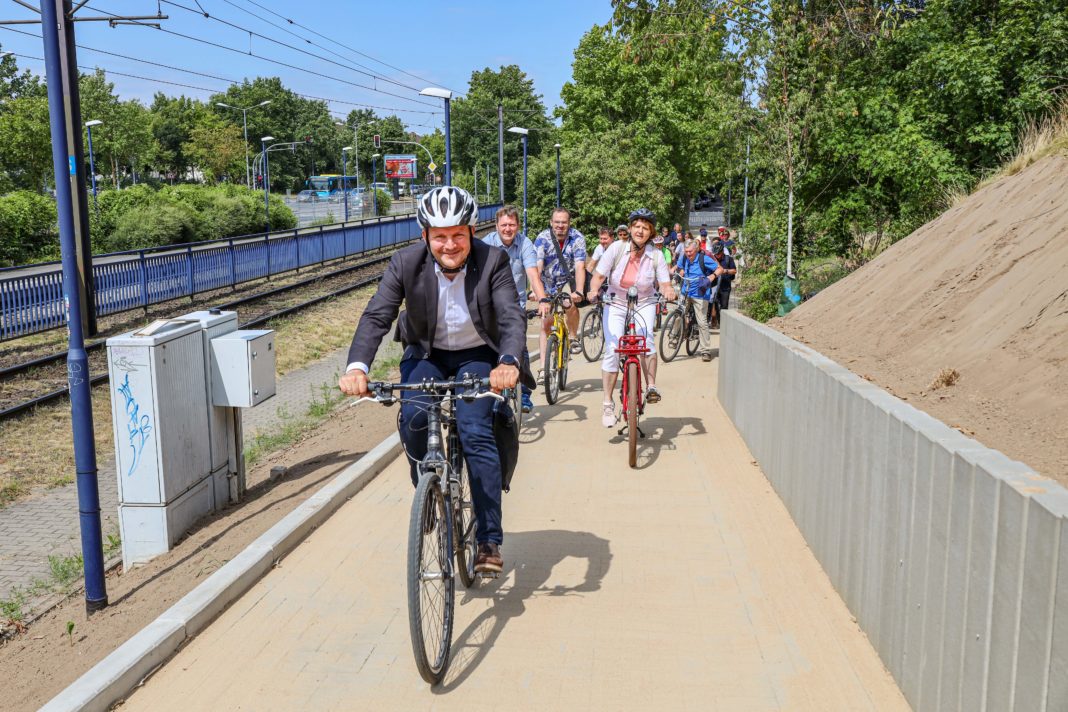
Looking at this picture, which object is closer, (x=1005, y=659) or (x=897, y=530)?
(x=1005, y=659)

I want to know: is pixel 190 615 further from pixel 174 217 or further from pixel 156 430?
pixel 174 217

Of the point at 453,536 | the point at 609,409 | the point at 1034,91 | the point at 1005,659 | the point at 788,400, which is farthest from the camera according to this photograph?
the point at 1034,91

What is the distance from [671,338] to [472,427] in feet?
32.7

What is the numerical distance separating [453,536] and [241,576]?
1315mm

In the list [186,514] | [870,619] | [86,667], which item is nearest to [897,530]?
[870,619]

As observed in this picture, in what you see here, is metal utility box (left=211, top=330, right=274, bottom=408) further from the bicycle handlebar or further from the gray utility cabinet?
the bicycle handlebar

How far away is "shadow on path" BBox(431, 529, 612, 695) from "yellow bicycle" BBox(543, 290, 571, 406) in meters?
4.10

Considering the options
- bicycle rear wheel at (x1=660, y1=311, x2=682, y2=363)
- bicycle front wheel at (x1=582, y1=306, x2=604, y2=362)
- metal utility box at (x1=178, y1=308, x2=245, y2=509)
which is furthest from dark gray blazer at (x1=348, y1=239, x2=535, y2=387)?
bicycle front wheel at (x1=582, y1=306, x2=604, y2=362)

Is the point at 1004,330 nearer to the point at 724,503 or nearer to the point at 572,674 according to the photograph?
the point at 724,503

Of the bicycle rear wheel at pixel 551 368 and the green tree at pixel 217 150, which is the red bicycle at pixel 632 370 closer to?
the bicycle rear wheel at pixel 551 368

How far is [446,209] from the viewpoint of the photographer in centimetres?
446

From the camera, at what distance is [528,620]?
481 cm

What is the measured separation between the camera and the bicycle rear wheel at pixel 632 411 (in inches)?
305

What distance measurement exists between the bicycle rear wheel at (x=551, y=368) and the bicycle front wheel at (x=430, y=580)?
6019 millimetres
